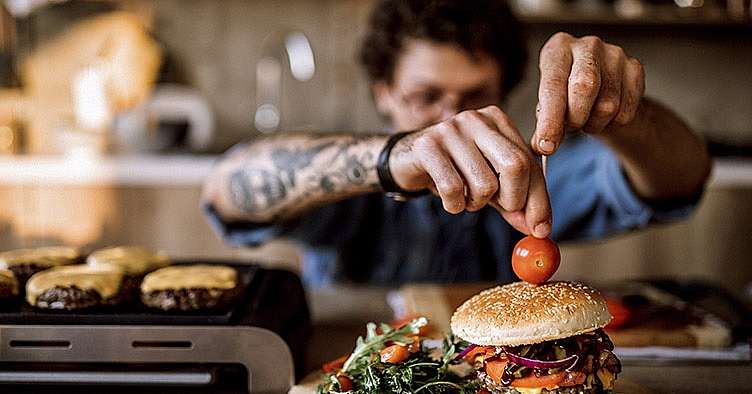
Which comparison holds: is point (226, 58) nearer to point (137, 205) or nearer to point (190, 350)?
point (137, 205)

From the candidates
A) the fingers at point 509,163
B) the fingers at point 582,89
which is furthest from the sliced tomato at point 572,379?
the fingers at point 582,89

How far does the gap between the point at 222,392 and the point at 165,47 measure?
2.97 metres

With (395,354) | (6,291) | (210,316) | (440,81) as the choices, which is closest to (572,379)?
(395,354)

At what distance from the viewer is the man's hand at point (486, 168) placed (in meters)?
1.09

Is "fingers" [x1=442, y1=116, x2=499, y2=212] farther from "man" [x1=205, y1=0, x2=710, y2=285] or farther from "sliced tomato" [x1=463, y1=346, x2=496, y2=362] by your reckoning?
"sliced tomato" [x1=463, y1=346, x2=496, y2=362]

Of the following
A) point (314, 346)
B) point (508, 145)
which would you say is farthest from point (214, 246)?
point (508, 145)

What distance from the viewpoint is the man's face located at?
1.88 m

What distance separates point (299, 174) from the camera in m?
1.61

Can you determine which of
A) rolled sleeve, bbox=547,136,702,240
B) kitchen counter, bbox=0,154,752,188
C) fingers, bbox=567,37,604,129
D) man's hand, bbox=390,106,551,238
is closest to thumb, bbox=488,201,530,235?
man's hand, bbox=390,106,551,238

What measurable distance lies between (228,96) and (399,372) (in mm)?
3039

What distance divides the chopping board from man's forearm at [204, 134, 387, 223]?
34 centimetres

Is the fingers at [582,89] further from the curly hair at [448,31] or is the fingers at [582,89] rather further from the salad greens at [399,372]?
the curly hair at [448,31]

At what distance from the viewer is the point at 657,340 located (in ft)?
4.58

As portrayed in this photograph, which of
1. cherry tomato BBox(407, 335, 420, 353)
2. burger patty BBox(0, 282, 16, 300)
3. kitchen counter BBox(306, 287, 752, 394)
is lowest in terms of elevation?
kitchen counter BBox(306, 287, 752, 394)
